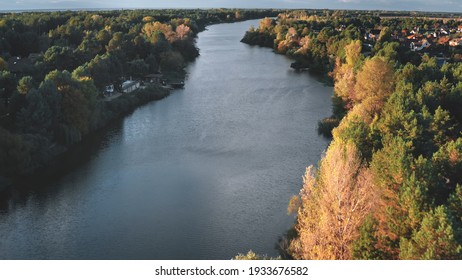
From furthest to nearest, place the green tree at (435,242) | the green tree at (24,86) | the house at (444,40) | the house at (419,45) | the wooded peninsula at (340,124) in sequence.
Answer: the house at (444,40)
the house at (419,45)
the green tree at (24,86)
the wooded peninsula at (340,124)
the green tree at (435,242)

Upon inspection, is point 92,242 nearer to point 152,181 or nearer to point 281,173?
point 152,181

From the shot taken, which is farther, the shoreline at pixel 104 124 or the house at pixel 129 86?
the house at pixel 129 86

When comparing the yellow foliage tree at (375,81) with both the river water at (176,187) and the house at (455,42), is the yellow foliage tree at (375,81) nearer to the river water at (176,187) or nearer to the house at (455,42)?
the river water at (176,187)

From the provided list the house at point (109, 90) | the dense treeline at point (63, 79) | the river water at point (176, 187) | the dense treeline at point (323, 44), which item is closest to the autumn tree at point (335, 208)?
the river water at point (176, 187)

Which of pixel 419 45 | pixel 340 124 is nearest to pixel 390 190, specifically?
pixel 340 124

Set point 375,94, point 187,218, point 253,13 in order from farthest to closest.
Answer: point 253,13
point 375,94
point 187,218
